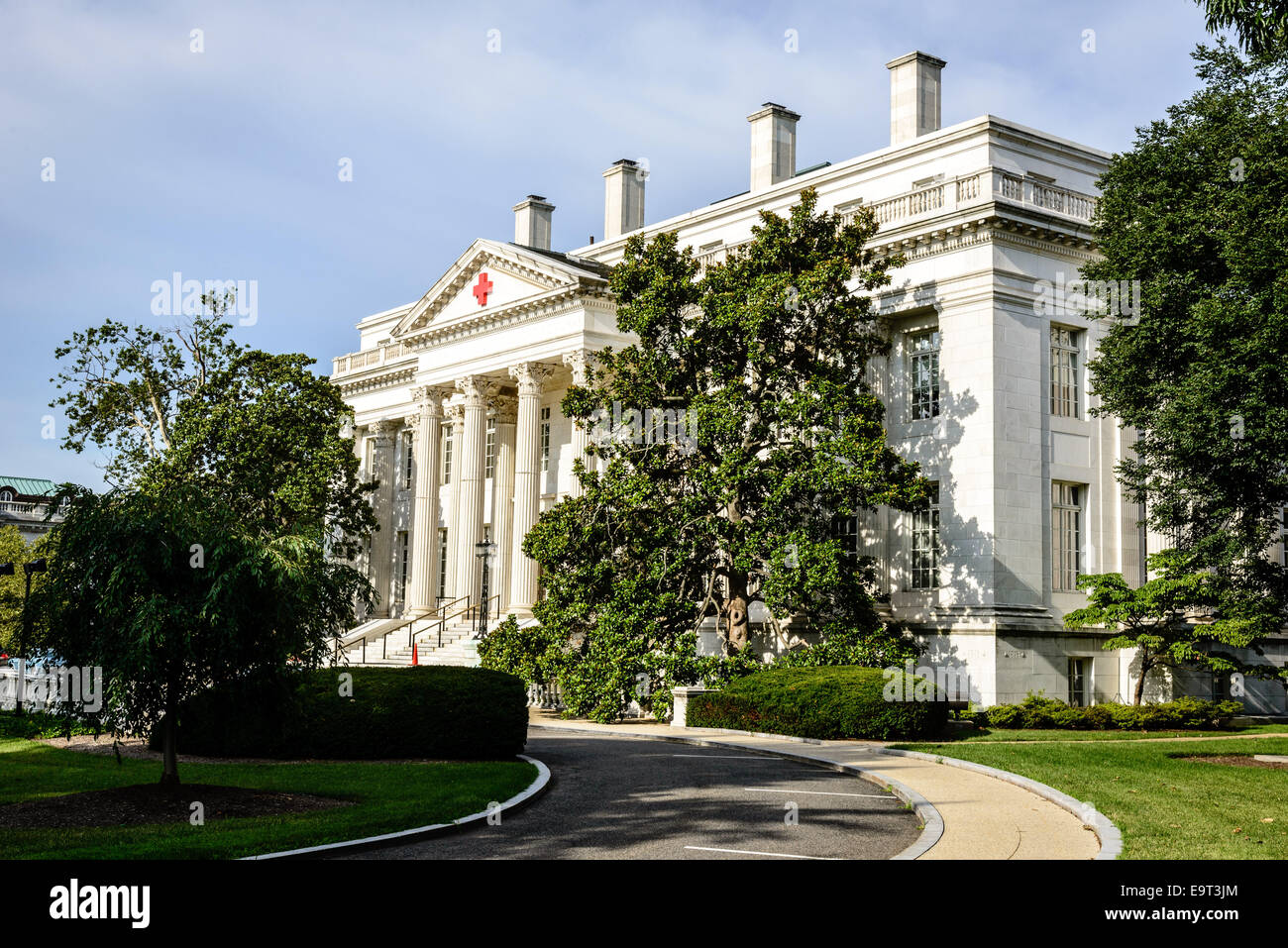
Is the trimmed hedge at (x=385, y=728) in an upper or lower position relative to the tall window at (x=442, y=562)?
lower

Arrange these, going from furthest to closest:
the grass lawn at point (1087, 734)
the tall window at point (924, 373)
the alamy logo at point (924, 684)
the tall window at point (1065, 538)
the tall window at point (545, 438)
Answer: the tall window at point (545, 438) < the tall window at point (924, 373) < the tall window at point (1065, 538) < the grass lawn at point (1087, 734) < the alamy logo at point (924, 684)

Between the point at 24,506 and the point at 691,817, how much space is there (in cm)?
10951

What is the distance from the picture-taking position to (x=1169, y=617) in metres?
30.7

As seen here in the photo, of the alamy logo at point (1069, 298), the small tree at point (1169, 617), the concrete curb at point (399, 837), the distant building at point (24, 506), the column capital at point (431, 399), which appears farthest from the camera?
the distant building at point (24, 506)

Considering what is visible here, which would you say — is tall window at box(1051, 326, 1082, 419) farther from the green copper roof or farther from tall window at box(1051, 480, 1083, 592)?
the green copper roof

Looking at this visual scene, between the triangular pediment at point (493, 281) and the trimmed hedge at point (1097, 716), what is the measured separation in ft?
65.2

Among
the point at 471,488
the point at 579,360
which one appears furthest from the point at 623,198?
the point at 471,488

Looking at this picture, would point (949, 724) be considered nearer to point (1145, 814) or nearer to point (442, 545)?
point (1145, 814)

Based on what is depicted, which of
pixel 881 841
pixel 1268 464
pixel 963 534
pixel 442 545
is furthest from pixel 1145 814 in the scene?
pixel 442 545

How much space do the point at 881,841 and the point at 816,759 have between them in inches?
322

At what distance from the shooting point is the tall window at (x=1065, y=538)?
32406mm

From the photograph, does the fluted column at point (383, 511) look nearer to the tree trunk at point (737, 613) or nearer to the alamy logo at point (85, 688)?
the tree trunk at point (737, 613)

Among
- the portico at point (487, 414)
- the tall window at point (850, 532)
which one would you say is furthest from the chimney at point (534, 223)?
the tall window at point (850, 532)

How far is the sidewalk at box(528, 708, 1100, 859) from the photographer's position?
38.7 feet
